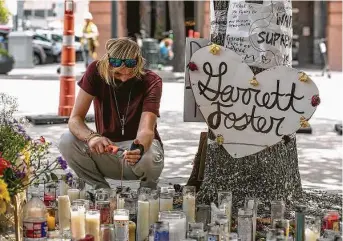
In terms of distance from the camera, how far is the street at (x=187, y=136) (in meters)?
7.38

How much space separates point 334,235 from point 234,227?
101 cm

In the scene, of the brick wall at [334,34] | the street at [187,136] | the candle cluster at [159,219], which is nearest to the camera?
the candle cluster at [159,219]

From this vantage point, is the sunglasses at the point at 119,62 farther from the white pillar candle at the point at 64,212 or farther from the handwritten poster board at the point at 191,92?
the white pillar candle at the point at 64,212

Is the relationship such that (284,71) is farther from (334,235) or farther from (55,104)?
(55,104)

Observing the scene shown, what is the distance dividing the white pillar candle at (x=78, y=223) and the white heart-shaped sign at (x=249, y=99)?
1503mm

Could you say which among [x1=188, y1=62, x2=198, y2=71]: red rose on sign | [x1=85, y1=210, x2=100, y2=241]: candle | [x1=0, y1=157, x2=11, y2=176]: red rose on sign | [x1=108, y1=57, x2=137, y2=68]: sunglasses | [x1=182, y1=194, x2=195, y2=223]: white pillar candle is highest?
[x1=108, y1=57, x2=137, y2=68]: sunglasses

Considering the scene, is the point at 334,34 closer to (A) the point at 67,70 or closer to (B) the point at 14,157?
(A) the point at 67,70

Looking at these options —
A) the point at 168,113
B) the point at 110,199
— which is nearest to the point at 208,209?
the point at 110,199

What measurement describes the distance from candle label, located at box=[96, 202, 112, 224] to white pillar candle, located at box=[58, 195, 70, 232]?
0.78ft

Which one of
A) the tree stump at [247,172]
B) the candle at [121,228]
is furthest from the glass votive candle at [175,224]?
the tree stump at [247,172]

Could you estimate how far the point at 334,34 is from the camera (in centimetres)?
2625

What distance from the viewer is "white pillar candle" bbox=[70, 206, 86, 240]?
3963 mm

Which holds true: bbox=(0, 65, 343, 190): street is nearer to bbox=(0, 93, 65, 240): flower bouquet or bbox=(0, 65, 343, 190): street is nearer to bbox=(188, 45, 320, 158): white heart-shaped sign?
bbox=(188, 45, 320, 158): white heart-shaped sign

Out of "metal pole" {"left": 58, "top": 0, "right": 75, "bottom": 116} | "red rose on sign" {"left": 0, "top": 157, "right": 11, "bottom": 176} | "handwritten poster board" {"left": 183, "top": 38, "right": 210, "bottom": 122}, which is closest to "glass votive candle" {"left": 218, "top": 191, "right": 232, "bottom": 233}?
"handwritten poster board" {"left": 183, "top": 38, "right": 210, "bottom": 122}
